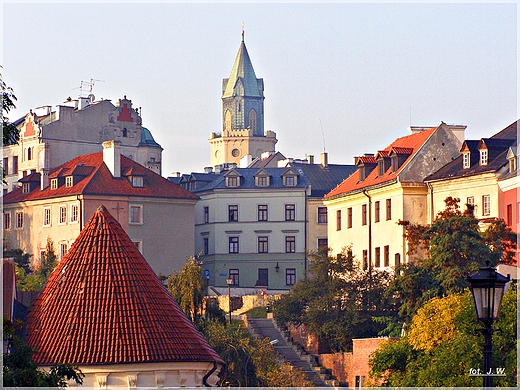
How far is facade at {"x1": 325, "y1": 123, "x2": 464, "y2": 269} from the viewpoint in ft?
270

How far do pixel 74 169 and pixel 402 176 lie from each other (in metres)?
28.0

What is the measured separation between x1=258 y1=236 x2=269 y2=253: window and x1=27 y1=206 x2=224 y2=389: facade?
3062 inches

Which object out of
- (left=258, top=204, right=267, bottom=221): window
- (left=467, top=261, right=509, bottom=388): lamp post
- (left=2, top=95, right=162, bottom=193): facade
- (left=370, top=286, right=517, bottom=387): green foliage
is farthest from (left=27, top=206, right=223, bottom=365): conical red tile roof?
(left=258, top=204, right=267, bottom=221): window

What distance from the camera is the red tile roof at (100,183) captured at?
10169 centimetres

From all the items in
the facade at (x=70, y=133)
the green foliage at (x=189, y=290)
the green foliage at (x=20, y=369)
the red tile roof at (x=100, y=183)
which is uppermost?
the facade at (x=70, y=133)

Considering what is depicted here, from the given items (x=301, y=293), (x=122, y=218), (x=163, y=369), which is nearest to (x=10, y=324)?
(x=163, y=369)

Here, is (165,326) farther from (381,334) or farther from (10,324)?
(381,334)

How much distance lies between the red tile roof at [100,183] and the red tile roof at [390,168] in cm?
1535

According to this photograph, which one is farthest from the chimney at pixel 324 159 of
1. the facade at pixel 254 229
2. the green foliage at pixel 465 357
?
the green foliage at pixel 465 357

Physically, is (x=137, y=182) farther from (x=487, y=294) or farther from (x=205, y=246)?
(x=487, y=294)

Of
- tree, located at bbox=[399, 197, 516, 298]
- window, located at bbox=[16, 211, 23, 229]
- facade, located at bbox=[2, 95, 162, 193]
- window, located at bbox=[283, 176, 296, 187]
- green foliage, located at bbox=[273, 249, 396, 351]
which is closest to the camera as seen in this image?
tree, located at bbox=[399, 197, 516, 298]

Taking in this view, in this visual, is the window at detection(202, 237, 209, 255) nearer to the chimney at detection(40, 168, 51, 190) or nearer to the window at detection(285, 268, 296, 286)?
the window at detection(285, 268, 296, 286)

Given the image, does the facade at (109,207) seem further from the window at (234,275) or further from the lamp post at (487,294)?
the lamp post at (487,294)

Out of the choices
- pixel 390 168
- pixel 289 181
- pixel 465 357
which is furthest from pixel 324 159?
pixel 465 357
